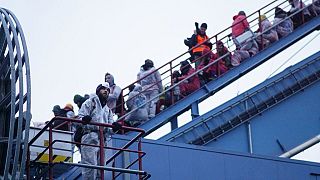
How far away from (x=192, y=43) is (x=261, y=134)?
3.88 metres

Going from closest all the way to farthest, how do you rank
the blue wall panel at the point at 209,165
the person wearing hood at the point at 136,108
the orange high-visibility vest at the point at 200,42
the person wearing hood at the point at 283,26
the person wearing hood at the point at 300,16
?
the blue wall panel at the point at 209,165, the person wearing hood at the point at 136,108, the orange high-visibility vest at the point at 200,42, the person wearing hood at the point at 283,26, the person wearing hood at the point at 300,16

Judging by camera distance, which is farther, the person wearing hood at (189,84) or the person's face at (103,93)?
the person wearing hood at (189,84)

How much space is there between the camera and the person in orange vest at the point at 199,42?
2420 cm

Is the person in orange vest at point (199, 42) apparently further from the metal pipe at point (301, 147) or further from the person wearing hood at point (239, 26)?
the metal pipe at point (301, 147)

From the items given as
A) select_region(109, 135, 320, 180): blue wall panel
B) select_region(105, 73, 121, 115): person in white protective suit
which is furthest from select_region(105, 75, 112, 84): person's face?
select_region(109, 135, 320, 180): blue wall panel

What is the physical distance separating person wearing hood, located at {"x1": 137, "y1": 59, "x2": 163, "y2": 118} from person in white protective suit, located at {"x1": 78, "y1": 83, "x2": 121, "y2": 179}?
4839 millimetres

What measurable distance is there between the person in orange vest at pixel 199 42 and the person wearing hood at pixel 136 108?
1.96 meters

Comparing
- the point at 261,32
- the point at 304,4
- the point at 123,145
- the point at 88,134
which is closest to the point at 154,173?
the point at 123,145

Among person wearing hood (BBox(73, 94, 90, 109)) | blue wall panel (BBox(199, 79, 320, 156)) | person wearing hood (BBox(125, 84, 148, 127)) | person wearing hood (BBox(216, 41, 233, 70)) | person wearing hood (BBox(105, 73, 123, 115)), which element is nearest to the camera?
person wearing hood (BBox(73, 94, 90, 109))

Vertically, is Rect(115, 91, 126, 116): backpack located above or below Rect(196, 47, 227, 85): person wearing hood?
below

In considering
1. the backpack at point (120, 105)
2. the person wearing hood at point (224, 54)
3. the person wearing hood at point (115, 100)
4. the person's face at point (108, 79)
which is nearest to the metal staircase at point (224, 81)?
the person wearing hood at point (224, 54)

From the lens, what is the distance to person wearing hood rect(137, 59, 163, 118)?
73.5 feet

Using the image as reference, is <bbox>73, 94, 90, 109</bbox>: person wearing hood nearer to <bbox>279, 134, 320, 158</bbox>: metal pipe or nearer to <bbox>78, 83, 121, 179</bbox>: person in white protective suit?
<bbox>78, 83, 121, 179</bbox>: person in white protective suit

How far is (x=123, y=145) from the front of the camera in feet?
60.6
